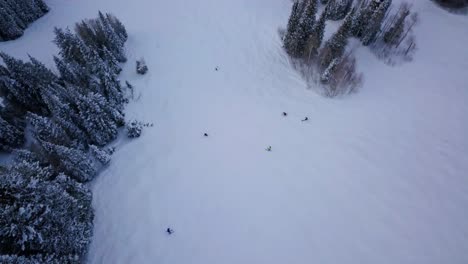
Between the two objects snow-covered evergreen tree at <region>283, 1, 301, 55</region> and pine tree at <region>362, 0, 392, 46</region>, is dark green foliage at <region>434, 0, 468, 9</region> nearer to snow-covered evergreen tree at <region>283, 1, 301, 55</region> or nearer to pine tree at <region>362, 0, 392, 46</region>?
pine tree at <region>362, 0, 392, 46</region>

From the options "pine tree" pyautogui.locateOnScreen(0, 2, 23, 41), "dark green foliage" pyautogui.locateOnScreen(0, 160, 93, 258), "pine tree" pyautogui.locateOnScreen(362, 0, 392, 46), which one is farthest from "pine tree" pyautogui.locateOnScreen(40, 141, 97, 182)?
"pine tree" pyautogui.locateOnScreen(362, 0, 392, 46)

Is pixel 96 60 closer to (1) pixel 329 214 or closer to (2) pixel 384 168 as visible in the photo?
(1) pixel 329 214

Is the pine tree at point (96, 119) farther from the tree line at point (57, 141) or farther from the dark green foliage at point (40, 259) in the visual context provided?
the dark green foliage at point (40, 259)

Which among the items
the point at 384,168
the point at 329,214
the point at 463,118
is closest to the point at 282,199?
the point at 329,214

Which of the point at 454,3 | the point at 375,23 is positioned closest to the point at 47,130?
the point at 375,23

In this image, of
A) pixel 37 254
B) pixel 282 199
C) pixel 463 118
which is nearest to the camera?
pixel 37 254

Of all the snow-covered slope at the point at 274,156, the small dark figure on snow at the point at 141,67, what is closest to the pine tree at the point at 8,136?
the snow-covered slope at the point at 274,156
